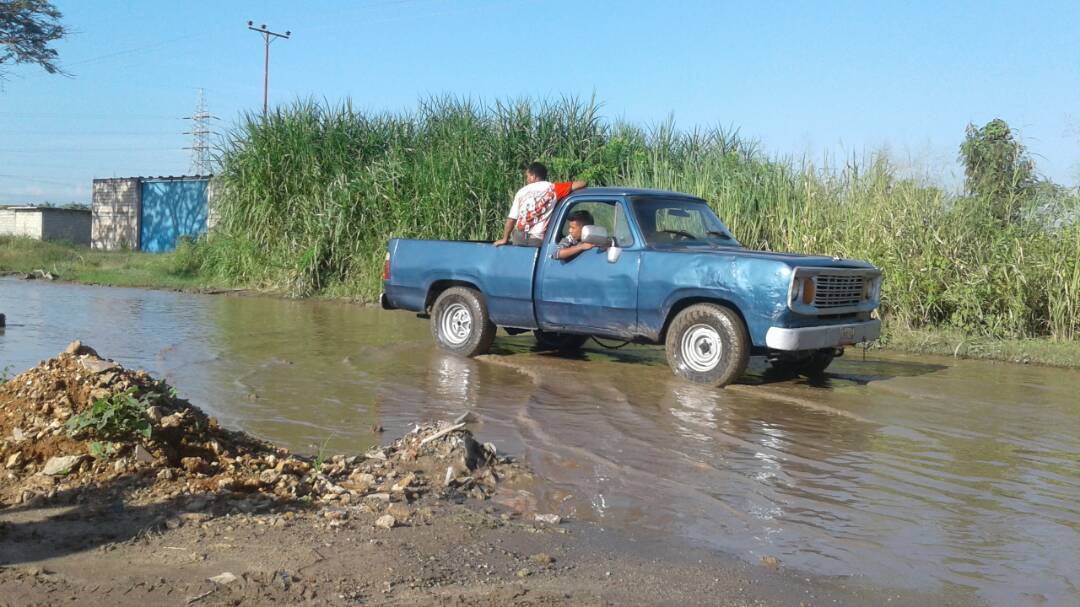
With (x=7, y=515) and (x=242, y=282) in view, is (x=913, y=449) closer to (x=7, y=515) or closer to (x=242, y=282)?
(x=7, y=515)

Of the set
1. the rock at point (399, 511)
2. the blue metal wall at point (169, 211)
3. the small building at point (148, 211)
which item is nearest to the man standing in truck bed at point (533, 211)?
the rock at point (399, 511)

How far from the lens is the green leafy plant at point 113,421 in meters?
5.26

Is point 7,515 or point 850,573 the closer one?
point 850,573

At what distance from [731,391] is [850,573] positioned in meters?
4.84

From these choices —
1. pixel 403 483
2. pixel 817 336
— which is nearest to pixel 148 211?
pixel 817 336

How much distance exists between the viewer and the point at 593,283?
10.0 metres

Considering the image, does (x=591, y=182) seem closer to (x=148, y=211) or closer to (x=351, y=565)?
(x=351, y=565)

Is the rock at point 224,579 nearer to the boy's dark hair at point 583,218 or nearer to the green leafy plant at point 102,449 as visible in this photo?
the green leafy plant at point 102,449

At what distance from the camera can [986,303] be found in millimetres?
13062

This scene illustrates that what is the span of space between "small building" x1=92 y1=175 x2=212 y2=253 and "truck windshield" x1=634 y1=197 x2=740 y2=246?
80.2 ft

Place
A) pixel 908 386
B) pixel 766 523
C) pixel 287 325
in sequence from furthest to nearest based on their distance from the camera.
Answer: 1. pixel 287 325
2. pixel 908 386
3. pixel 766 523

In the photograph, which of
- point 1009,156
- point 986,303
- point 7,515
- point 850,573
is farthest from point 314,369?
point 1009,156

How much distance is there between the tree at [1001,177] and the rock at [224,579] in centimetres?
1217

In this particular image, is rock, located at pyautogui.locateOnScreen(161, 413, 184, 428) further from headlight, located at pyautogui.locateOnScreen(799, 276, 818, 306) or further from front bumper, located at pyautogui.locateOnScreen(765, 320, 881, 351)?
headlight, located at pyautogui.locateOnScreen(799, 276, 818, 306)
